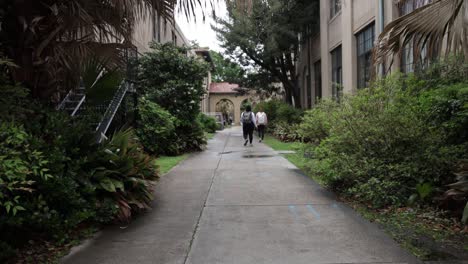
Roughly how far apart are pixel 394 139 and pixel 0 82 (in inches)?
210

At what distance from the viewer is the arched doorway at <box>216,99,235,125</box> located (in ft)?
171

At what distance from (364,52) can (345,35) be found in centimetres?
210

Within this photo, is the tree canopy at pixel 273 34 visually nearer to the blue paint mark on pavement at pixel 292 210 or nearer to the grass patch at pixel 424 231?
the blue paint mark on pavement at pixel 292 210

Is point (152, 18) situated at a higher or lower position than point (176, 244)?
higher

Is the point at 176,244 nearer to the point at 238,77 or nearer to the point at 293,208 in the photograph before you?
the point at 293,208

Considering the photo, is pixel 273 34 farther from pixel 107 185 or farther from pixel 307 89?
pixel 107 185

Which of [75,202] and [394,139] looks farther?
[394,139]

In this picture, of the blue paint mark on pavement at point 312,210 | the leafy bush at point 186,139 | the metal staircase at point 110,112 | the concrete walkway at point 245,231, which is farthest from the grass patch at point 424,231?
the leafy bush at point 186,139

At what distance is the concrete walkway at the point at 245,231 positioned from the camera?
14.0 ft

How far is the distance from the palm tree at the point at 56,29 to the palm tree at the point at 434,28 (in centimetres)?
258

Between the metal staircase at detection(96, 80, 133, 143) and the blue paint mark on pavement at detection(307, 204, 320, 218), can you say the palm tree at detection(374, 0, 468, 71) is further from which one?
the metal staircase at detection(96, 80, 133, 143)

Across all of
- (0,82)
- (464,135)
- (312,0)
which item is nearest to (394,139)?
(464,135)

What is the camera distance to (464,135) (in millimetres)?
6395

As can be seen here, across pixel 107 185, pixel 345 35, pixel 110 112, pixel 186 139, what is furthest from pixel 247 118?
pixel 107 185
